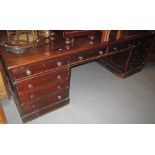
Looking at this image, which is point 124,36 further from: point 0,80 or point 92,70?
point 0,80

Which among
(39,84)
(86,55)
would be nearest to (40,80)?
(39,84)

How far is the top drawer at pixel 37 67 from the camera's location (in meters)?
1.69

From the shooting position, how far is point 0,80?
2.30 metres

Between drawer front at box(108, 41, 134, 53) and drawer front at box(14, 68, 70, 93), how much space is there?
0.83 metres

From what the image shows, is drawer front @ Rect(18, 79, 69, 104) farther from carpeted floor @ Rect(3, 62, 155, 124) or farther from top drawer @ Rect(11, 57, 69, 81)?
carpeted floor @ Rect(3, 62, 155, 124)

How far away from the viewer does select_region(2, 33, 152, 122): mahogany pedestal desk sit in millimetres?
1742

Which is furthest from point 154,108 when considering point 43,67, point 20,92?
point 20,92

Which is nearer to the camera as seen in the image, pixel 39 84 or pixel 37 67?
pixel 37 67

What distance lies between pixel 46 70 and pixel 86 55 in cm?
63

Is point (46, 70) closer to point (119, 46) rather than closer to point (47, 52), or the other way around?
point (47, 52)

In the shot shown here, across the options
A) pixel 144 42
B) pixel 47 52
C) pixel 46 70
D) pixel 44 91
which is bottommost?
pixel 44 91

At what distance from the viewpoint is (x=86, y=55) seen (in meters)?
2.20

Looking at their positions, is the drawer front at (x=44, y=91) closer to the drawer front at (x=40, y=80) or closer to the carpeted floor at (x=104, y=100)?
the drawer front at (x=40, y=80)
